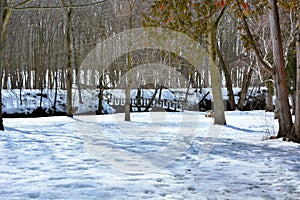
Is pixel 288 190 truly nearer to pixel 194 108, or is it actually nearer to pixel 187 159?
pixel 187 159

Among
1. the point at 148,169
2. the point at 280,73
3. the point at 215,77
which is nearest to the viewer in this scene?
the point at 148,169

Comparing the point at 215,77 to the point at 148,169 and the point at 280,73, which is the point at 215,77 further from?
the point at 148,169

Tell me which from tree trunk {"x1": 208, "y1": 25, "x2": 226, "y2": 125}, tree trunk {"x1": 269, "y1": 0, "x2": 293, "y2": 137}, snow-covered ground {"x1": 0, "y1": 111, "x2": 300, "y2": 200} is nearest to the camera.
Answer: snow-covered ground {"x1": 0, "y1": 111, "x2": 300, "y2": 200}

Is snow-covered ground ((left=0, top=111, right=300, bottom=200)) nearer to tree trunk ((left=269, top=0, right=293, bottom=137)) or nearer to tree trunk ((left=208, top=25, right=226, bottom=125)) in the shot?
tree trunk ((left=269, top=0, right=293, bottom=137))

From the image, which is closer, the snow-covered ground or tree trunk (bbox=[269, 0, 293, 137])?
the snow-covered ground

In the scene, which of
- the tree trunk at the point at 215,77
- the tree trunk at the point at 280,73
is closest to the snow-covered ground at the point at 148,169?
the tree trunk at the point at 280,73

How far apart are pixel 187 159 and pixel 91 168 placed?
5.40 feet

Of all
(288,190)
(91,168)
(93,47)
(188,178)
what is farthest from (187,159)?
(93,47)

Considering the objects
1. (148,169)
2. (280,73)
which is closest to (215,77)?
(280,73)

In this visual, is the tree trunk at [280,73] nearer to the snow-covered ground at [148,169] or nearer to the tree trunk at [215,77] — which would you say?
the snow-covered ground at [148,169]

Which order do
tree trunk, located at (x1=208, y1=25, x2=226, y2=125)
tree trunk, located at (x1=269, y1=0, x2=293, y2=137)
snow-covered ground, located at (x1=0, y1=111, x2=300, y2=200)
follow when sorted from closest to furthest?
snow-covered ground, located at (x1=0, y1=111, x2=300, y2=200) → tree trunk, located at (x1=269, y1=0, x2=293, y2=137) → tree trunk, located at (x1=208, y1=25, x2=226, y2=125)

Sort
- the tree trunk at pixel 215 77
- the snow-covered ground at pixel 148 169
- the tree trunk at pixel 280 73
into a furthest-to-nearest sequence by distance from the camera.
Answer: the tree trunk at pixel 215 77
the tree trunk at pixel 280 73
the snow-covered ground at pixel 148 169

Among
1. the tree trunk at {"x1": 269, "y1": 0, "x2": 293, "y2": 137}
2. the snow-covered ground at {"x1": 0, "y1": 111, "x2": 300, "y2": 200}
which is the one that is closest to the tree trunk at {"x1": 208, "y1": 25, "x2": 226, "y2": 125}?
the tree trunk at {"x1": 269, "y1": 0, "x2": 293, "y2": 137}

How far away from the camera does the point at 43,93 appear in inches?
945
